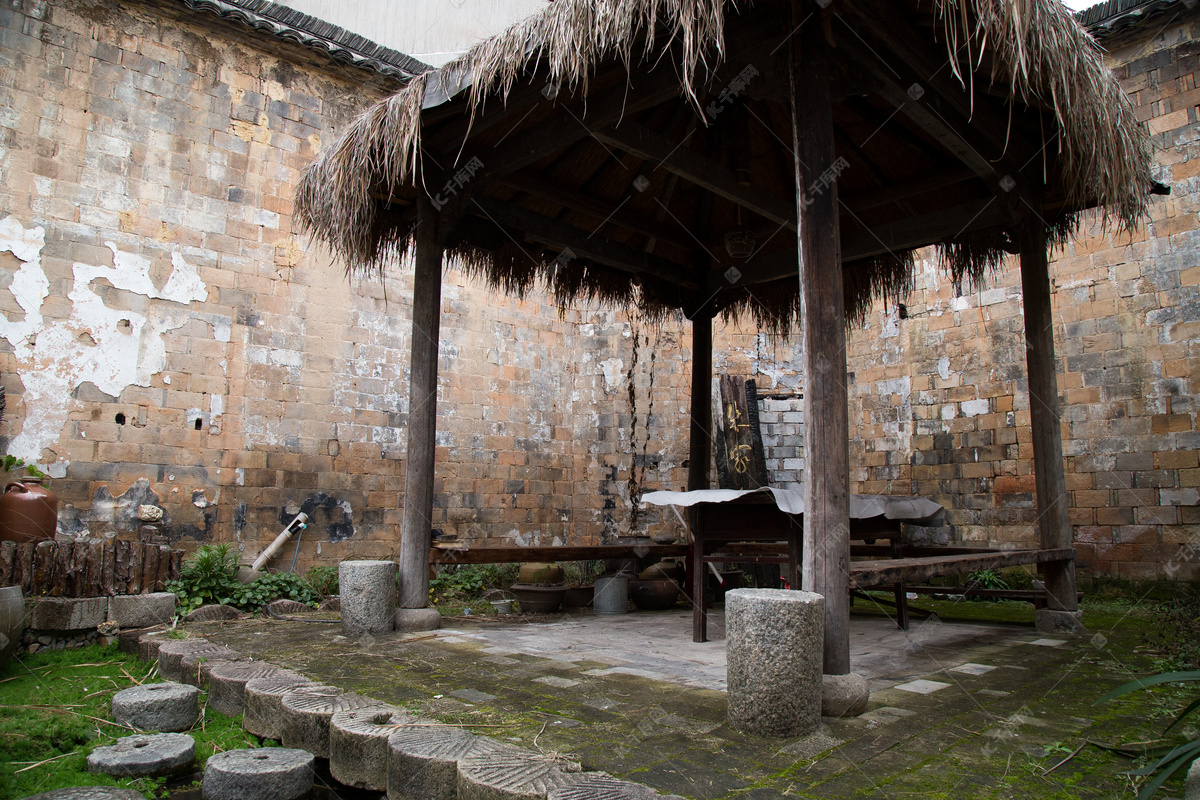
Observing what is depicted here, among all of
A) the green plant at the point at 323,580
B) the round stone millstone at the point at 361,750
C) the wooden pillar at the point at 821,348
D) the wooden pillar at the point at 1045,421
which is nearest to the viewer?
the round stone millstone at the point at 361,750

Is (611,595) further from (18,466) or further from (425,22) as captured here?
(425,22)

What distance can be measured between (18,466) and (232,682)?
15.6 feet

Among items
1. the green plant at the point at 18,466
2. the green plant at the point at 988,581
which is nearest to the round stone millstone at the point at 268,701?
the green plant at the point at 18,466

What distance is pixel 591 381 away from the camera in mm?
11234

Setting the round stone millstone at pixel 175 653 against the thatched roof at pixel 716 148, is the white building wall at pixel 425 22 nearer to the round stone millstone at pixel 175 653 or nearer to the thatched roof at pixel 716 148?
the thatched roof at pixel 716 148

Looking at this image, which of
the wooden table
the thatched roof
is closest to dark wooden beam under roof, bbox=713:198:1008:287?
the thatched roof

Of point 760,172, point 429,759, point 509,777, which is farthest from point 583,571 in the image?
point 509,777

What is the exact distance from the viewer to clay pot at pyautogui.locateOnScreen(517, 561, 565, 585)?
7.41m

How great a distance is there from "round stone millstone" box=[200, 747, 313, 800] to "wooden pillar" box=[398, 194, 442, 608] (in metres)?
2.58

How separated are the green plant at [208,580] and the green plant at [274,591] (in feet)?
0.33

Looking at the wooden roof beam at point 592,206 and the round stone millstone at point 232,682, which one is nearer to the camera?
the round stone millstone at point 232,682

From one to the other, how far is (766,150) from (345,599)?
199 inches

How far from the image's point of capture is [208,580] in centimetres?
709

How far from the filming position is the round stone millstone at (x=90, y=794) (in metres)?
2.55
